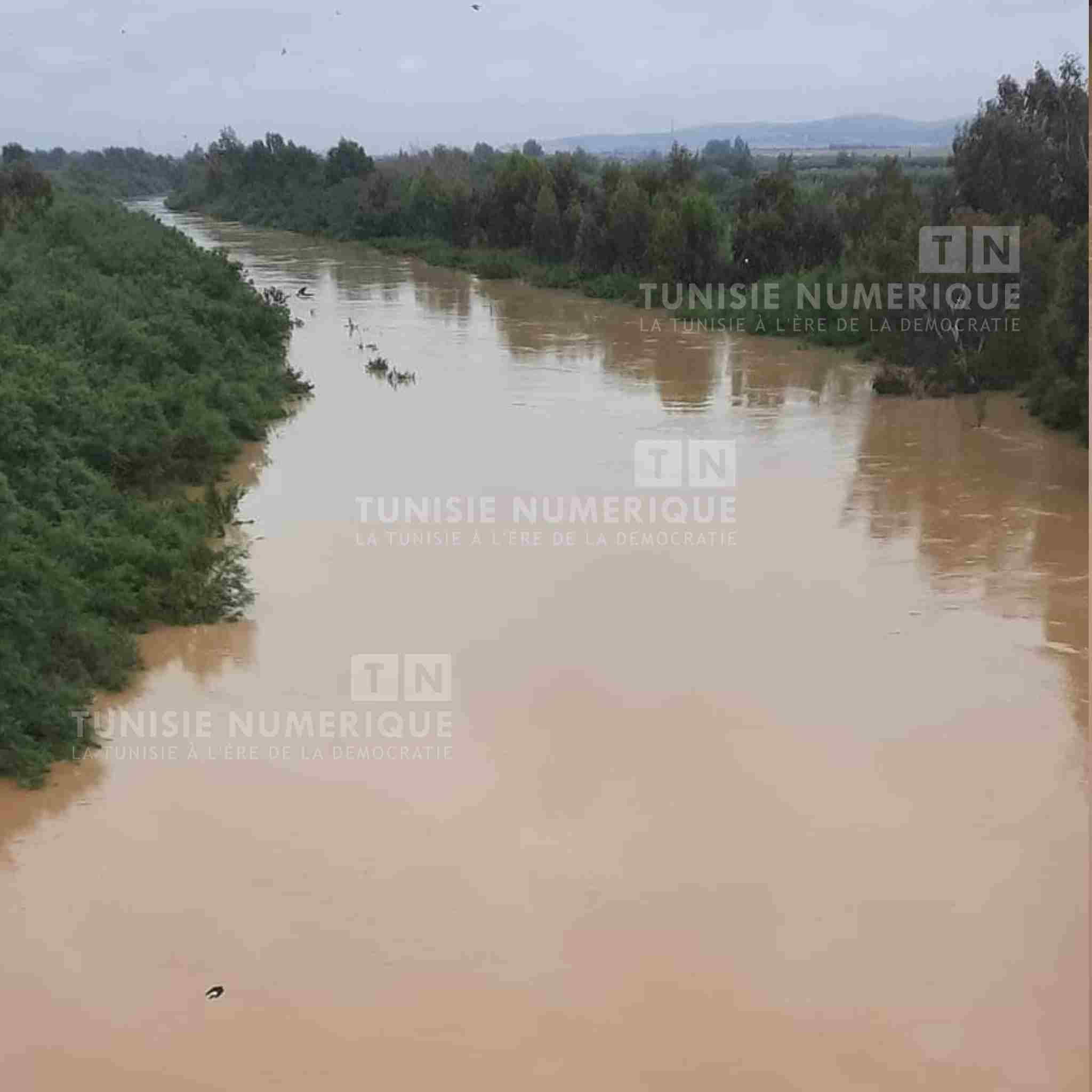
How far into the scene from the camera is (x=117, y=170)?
8500 cm

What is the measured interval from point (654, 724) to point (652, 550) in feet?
10.3

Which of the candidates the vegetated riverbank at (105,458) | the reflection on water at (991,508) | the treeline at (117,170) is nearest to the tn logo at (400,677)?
the vegetated riverbank at (105,458)

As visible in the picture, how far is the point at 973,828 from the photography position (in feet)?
21.9

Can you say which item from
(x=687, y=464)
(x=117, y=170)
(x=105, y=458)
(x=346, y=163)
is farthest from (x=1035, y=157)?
(x=117, y=170)

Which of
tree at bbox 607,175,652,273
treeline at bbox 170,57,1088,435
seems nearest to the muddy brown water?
treeline at bbox 170,57,1088,435

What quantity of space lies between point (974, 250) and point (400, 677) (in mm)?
10455

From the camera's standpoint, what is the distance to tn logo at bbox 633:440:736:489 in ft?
42.7

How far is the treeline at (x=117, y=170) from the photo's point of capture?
66500 mm

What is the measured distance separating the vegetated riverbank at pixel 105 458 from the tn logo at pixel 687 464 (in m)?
Result: 3.90

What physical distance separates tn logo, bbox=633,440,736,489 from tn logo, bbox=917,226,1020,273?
13.1ft

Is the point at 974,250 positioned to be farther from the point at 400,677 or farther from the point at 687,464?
the point at 400,677

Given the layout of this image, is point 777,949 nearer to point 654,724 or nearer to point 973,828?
point 973,828

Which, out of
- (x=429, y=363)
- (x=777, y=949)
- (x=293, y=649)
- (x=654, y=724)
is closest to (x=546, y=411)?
(x=429, y=363)

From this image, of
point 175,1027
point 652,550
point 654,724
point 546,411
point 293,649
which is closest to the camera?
point 175,1027
